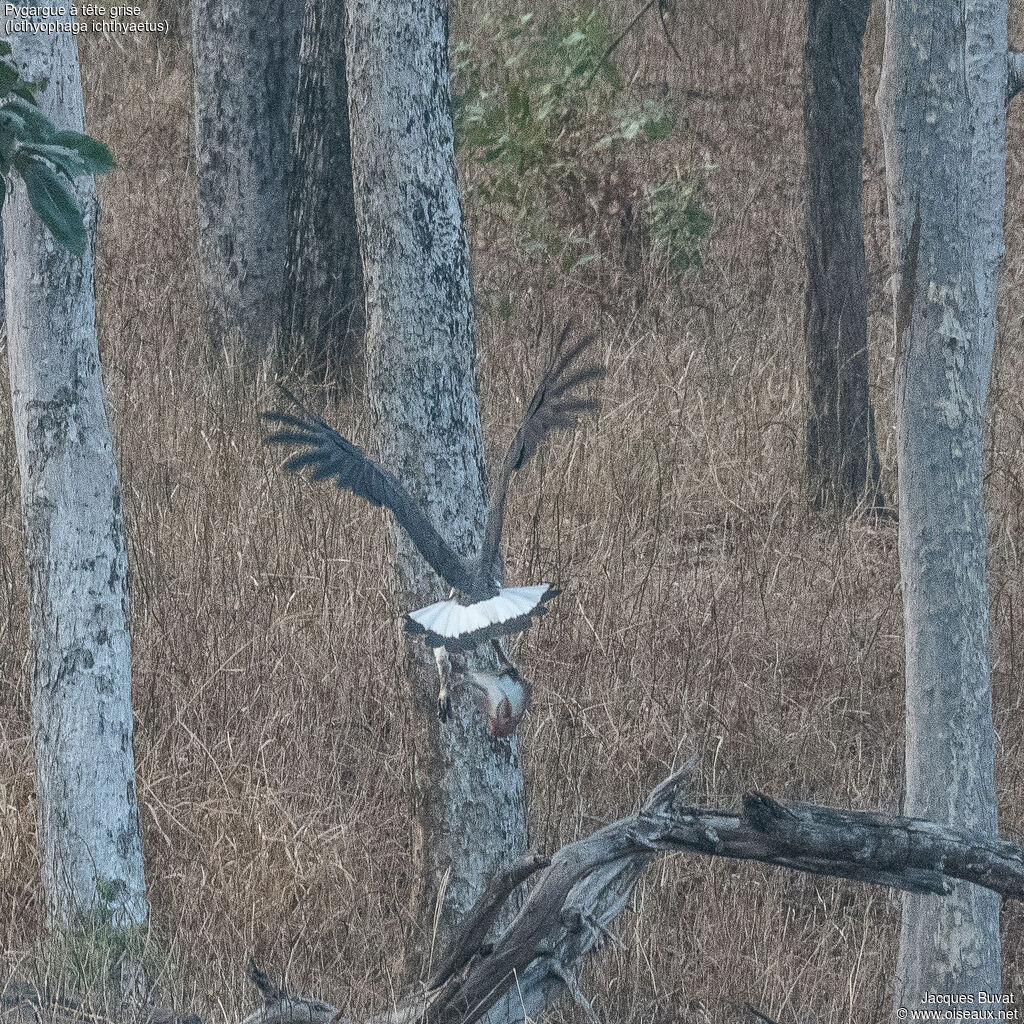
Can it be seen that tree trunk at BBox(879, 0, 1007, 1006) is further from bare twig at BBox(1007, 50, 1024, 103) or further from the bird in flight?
the bird in flight

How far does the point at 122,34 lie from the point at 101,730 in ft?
26.5

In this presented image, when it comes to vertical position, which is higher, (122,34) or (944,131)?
(122,34)

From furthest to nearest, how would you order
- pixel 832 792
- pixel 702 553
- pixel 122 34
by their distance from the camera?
1. pixel 122 34
2. pixel 702 553
3. pixel 832 792

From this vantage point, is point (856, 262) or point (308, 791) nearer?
point (308, 791)

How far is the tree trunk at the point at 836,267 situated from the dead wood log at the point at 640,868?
317 cm

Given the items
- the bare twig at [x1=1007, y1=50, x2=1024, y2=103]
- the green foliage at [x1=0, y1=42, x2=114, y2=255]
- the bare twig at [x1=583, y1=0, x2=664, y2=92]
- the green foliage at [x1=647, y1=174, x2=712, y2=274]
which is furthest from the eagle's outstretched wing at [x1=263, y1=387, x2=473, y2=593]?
the green foliage at [x1=647, y1=174, x2=712, y2=274]

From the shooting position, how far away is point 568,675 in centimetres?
417

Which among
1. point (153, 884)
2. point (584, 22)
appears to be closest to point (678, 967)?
point (153, 884)

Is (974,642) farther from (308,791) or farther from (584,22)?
(584,22)

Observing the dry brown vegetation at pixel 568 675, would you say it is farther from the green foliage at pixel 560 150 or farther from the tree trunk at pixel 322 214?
the green foliage at pixel 560 150

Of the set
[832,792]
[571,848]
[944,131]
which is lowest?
[832,792]

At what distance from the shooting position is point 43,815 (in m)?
3.30

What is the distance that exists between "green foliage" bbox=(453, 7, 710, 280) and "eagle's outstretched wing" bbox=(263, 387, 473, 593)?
6192 millimetres

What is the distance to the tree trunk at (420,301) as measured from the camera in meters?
3.02
